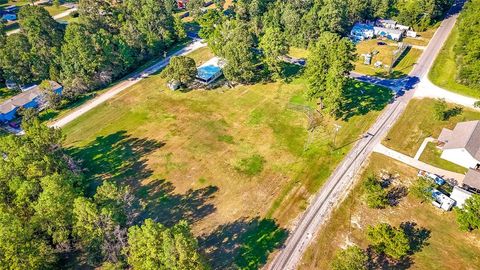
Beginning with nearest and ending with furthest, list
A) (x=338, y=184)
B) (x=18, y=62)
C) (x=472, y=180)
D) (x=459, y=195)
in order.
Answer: (x=459, y=195), (x=472, y=180), (x=338, y=184), (x=18, y=62)

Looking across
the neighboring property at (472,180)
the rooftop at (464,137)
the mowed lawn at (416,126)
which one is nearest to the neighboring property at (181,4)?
the mowed lawn at (416,126)

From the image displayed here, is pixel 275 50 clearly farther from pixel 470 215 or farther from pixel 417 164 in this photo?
pixel 470 215

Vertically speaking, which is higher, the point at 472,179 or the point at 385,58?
the point at 385,58

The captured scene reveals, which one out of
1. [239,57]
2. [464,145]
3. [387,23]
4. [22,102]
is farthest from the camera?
[387,23]

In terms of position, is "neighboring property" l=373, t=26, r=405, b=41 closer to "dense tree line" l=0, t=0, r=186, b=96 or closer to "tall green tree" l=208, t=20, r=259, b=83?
"tall green tree" l=208, t=20, r=259, b=83

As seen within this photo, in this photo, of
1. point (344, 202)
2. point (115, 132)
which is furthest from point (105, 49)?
point (344, 202)

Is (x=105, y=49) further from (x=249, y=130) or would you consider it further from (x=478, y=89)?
(x=478, y=89)

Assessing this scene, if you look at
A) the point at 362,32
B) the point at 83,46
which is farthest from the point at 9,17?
the point at 362,32

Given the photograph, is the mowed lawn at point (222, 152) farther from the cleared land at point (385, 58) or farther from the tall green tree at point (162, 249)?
the cleared land at point (385, 58)
